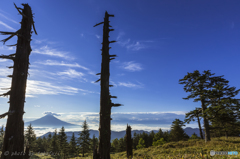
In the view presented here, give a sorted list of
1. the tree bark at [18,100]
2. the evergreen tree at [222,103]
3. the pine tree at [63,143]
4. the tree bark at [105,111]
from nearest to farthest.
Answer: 1. the tree bark at [18,100]
2. the tree bark at [105,111]
3. the evergreen tree at [222,103]
4. the pine tree at [63,143]

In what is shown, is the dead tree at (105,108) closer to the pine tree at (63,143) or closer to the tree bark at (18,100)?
the tree bark at (18,100)

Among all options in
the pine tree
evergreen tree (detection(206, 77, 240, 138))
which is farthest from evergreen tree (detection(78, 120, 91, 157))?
evergreen tree (detection(206, 77, 240, 138))

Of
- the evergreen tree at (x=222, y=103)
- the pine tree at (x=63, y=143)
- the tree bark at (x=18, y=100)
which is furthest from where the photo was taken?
the pine tree at (x=63, y=143)

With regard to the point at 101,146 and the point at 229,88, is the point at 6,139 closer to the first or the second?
the point at 101,146

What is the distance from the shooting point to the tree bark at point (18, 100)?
615 centimetres

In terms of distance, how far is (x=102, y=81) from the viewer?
28.1 ft

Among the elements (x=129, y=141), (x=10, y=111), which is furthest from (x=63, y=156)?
(x=10, y=111)

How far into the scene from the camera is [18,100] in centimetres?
648

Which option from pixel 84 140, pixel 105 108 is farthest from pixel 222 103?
pixel 84 140

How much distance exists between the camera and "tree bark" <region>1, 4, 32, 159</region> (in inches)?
242

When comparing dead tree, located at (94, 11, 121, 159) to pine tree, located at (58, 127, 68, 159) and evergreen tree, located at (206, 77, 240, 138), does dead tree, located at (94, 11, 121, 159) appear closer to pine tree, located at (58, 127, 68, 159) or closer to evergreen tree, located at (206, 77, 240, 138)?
evergreen tree, located at (206, 77, 240, 138)

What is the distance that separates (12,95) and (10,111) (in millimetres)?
714

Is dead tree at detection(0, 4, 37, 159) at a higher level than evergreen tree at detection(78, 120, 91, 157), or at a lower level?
higher

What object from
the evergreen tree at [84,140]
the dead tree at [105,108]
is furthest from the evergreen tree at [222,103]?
the evergreen tree at [84,140]
